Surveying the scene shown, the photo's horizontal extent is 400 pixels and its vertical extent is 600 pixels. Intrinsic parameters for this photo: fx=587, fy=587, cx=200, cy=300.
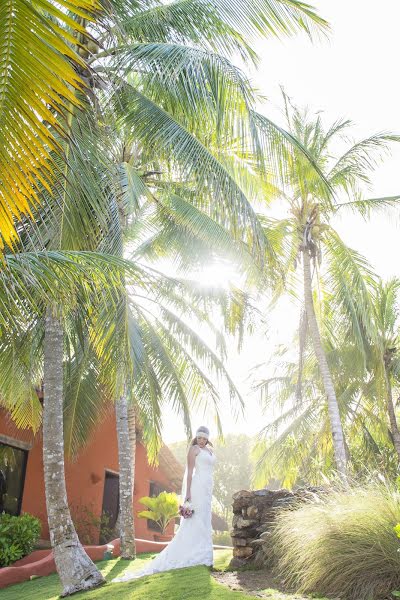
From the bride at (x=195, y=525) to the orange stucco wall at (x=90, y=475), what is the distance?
5.47 meters

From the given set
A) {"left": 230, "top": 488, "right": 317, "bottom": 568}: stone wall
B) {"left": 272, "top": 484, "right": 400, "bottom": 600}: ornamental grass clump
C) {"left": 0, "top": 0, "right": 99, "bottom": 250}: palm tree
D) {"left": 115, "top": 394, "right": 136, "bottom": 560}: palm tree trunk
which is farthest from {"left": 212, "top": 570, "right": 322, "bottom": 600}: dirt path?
{"left": 0, "top": 0, "right": 99, "bottom": 250}: palm tree

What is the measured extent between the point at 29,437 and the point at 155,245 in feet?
16.0

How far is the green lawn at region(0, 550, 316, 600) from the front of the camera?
514 centimetres

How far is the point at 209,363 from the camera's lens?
37.8 ft

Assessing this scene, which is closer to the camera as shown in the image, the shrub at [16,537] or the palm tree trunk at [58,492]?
the palm tree trunk at [58,492]

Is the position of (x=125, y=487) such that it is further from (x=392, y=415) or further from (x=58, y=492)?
(x=392, y=415)

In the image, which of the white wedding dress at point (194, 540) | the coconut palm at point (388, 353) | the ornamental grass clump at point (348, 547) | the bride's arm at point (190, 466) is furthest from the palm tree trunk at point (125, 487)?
the coconut palm at point (388, 353)

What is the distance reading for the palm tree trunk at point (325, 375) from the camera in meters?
11.4

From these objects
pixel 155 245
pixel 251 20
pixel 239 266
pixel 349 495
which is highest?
pixel 251 20

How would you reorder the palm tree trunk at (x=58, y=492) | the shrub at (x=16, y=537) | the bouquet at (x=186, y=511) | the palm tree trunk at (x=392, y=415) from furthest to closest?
the palm tree trunk at (x=392, y=415) → the shrub at (x=16, y=537) → the bouquet at (x=186, y=511) → the palm tree trunk at (x=58, y=492)

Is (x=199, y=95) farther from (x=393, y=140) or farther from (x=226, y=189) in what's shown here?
(x=393, y=140)

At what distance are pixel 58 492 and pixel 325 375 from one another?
6.72 metres

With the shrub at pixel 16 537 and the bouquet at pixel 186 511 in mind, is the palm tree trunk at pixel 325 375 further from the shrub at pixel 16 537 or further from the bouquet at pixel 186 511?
the shrub at pixel 16 537

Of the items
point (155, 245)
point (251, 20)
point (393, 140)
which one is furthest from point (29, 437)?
point (393, 140)
